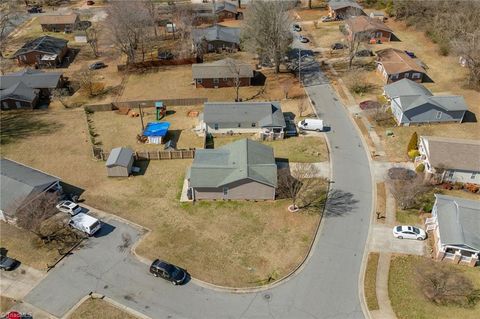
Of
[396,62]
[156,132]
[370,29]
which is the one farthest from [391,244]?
[370,29]

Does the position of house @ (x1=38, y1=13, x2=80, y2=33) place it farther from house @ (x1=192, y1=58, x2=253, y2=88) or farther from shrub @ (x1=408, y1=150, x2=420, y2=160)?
shrub @ (x1=408, y1=150, x2=420, y2=160)

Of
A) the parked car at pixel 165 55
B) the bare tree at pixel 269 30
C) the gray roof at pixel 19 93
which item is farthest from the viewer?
the parked car at pixel 165 55

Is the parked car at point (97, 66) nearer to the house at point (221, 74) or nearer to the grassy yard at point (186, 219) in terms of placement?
the house at point (221, 74)

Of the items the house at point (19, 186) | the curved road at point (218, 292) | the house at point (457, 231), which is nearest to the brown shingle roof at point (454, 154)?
the house at point (457, 231)

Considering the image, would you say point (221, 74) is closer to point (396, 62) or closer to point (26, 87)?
point (396, 62)

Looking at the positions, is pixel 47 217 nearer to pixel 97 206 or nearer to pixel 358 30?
pixel 97 206

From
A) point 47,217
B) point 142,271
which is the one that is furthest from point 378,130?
point 47,217
